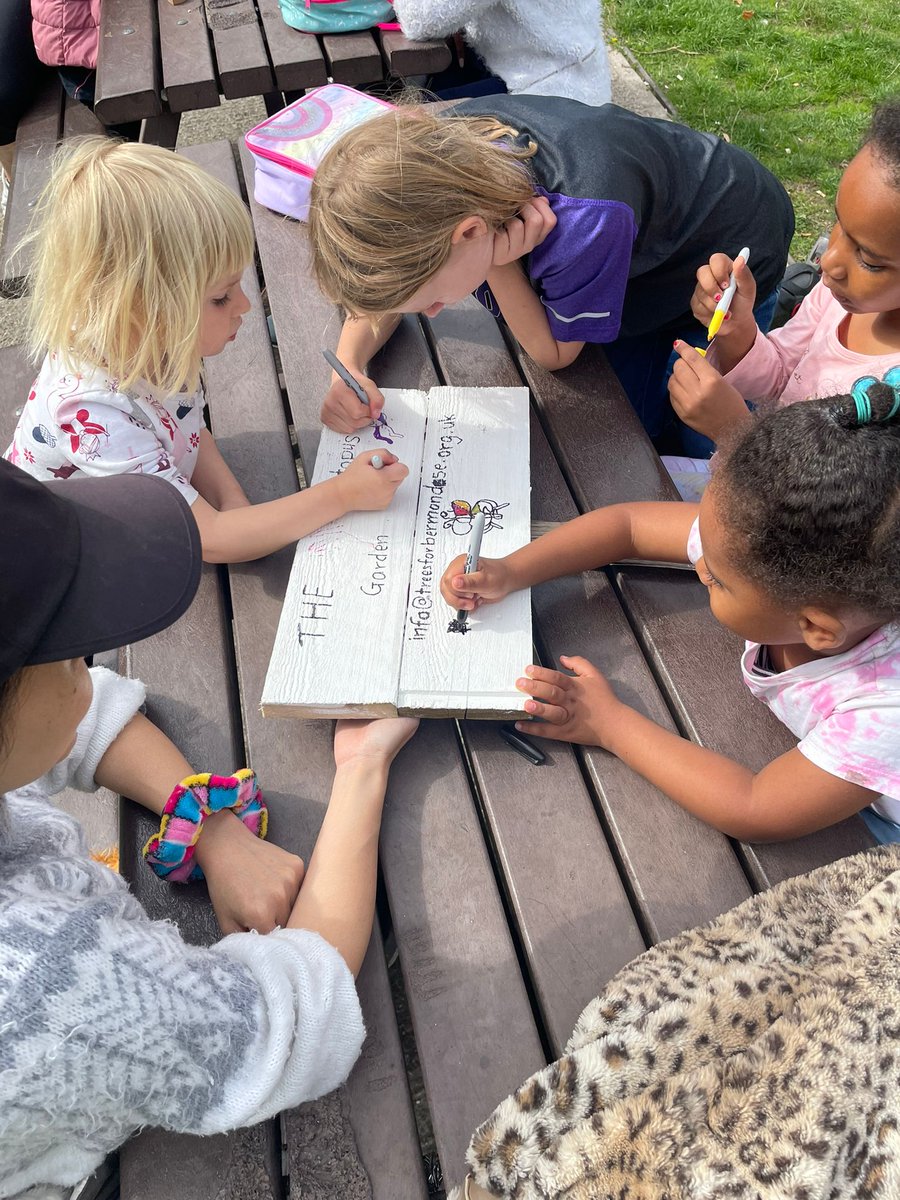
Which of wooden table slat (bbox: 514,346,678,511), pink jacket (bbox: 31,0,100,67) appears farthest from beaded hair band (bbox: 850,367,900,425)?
pink jacket (bbox: 31,0,100,67)

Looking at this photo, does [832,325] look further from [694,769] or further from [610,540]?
[694,769]

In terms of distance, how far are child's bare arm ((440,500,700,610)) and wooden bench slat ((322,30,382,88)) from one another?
1867mm

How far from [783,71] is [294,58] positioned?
2.47 metres

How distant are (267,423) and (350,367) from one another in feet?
0.65

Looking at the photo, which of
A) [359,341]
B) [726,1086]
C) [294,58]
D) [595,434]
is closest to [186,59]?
[294,58]

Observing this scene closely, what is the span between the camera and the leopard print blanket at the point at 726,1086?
2.88 ft

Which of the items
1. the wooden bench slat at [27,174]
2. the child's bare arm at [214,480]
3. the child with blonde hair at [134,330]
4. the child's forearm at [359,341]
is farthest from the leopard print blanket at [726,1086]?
the wooden bench slat at [27,174]

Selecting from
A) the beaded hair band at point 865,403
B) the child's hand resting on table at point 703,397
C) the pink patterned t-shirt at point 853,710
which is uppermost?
the beaded hair band at point 865,403

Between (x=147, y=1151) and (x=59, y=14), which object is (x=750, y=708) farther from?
(x=59, y=14)

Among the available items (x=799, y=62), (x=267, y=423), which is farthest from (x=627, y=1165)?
(x=799, y=62)

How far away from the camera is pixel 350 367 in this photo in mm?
1857

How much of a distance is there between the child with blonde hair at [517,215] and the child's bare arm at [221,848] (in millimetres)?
729

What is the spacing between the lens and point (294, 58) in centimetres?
271

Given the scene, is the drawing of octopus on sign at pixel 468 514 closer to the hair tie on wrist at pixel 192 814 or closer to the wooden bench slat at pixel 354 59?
the hair tie on wrist at pixel 192 814
